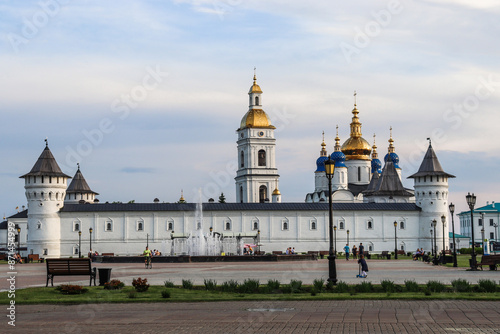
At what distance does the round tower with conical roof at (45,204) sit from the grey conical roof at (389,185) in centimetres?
3937

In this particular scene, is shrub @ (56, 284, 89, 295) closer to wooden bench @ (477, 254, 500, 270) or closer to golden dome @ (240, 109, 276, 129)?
wooden bench @ (477, 254, 500, 270)

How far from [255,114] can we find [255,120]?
3.50 ft

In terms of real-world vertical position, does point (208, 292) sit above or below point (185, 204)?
below

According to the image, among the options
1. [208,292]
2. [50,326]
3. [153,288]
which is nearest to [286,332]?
[50,326]

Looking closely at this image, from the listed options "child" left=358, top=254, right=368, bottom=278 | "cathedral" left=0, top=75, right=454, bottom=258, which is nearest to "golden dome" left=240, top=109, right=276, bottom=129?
"cathedral" left=0, top=75, right=454, bottom=258

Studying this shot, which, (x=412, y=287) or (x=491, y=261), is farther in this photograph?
(x=491, y=261)

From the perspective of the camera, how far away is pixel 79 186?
97.2 metres

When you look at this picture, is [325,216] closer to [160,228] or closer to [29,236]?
[160,228]

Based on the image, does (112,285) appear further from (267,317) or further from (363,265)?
(363,265)

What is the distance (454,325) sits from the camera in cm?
1352

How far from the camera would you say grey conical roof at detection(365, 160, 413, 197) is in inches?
3895

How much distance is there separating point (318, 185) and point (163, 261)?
212ft

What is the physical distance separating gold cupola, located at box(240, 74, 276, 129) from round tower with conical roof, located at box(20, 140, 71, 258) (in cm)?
3204

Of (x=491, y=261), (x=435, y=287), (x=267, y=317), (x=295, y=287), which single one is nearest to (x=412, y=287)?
(x=435, y=287)
